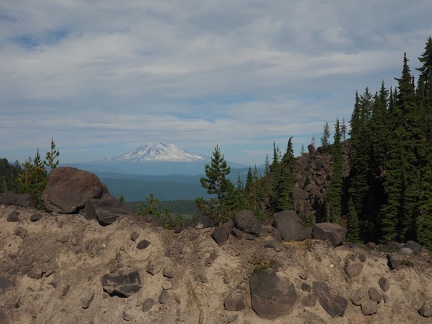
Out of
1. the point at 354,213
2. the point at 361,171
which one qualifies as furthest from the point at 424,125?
the point at 354,213

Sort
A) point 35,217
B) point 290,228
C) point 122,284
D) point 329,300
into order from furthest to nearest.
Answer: point 35,217 → point 290,228 → point 122,284 → point 329,300

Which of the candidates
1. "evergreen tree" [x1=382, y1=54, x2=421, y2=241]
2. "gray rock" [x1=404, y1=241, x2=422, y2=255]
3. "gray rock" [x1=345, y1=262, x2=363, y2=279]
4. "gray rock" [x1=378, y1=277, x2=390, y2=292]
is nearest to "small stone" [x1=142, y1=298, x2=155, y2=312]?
"gray rock" [x1=345, y1=262, x2=363, y2=279]

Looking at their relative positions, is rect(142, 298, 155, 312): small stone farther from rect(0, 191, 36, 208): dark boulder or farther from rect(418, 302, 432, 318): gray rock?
rect(418, 302, 432, 318): gray rock

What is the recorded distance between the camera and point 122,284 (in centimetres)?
1939

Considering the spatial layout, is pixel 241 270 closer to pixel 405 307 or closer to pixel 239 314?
pixel 239 314

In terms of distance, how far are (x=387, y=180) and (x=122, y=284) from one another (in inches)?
2395

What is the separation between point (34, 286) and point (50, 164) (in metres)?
13.7

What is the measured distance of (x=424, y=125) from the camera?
82.8m

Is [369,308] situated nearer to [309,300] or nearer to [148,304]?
[309,300]

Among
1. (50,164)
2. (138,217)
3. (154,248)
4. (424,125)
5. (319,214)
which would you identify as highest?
(424,125)

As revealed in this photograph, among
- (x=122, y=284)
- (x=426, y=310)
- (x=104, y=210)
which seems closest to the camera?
(x=426, y=310)

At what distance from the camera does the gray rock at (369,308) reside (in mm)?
18536

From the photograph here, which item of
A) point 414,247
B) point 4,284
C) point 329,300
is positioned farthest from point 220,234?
point 4,284

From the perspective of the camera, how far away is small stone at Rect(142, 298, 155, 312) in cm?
1875
